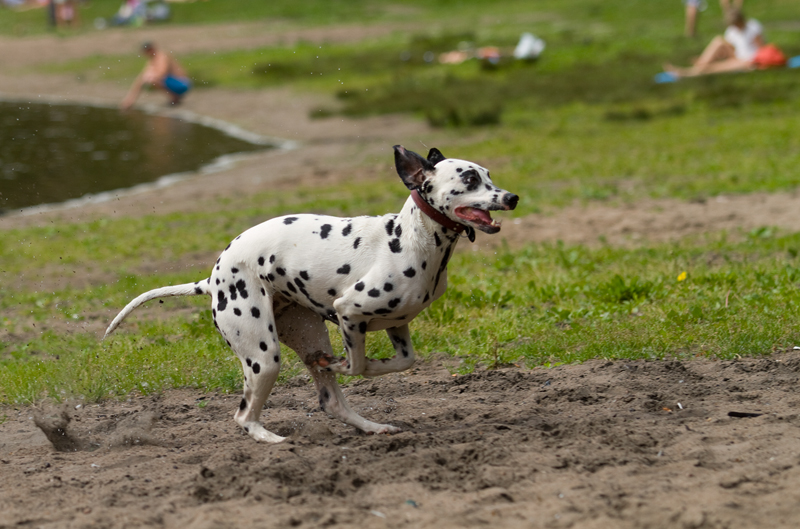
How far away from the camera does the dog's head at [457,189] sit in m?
4.73

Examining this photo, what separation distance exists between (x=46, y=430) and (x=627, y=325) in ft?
13.3

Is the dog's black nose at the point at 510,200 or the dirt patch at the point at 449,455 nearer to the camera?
the dirt patch at the point at 449,455

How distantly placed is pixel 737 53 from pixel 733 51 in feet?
1.15

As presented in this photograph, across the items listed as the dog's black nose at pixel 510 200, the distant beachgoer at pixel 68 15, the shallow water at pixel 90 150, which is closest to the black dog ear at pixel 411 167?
the dog's black nose at pixel 510 200

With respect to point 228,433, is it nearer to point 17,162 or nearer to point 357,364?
point 357,364

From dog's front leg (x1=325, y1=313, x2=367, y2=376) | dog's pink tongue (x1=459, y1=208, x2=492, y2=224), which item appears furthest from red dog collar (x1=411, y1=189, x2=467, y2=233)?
dog's front leg (x1=325, y1=313, x2=367, y2=376)

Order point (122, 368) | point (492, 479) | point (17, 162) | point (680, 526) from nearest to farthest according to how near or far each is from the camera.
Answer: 1. point (680, 526)
2. point (492, 479)
3. point (122, 368)
4. point (17, 162)

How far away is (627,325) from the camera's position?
23.1 ft

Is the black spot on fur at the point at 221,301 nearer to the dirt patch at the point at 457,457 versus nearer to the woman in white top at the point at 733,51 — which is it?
the dirt patch at the point at 457,457

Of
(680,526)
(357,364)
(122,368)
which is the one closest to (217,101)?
(122,368)

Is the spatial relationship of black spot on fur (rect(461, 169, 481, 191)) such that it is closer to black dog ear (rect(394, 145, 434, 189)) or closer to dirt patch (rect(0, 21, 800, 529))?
black dog ear (rect(394, 145, 434, 189))

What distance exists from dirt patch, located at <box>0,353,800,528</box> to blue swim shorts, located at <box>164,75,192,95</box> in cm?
1888

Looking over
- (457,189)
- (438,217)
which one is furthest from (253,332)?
(457,189)

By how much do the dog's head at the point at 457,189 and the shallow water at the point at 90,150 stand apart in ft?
37.7
